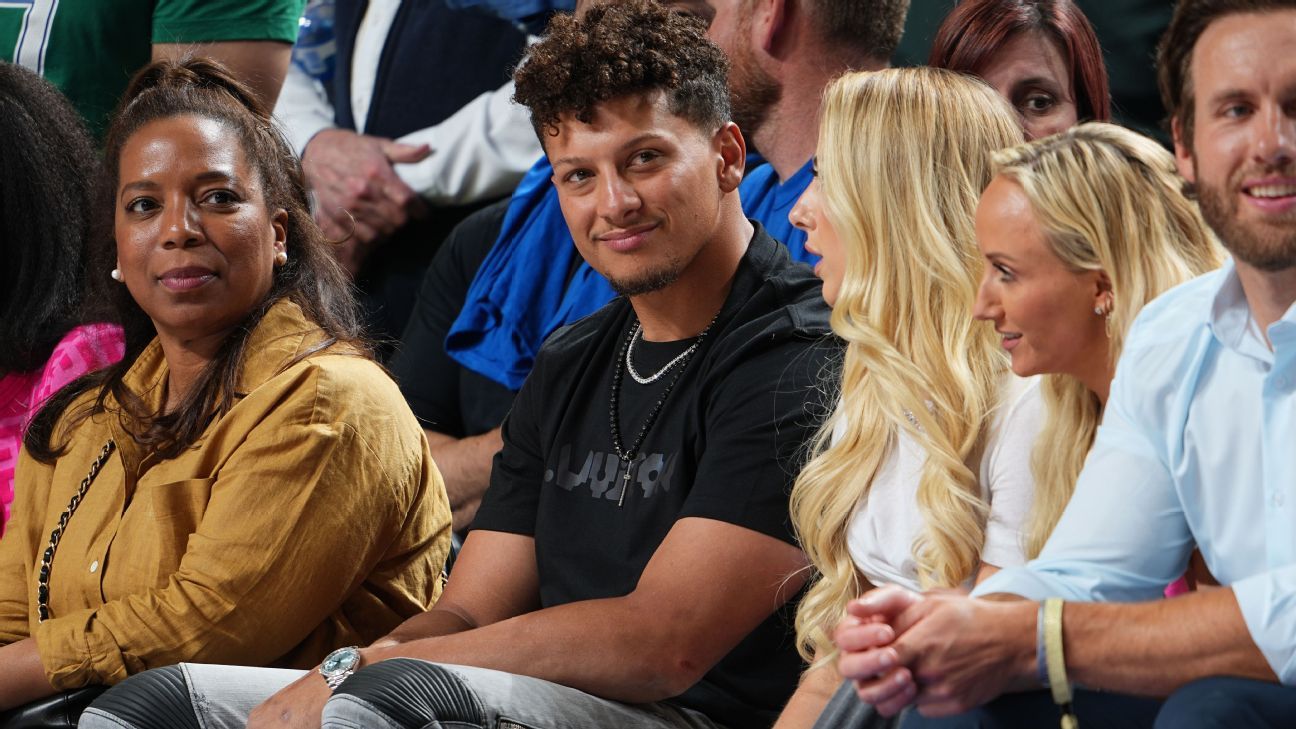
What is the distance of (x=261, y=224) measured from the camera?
271 cm

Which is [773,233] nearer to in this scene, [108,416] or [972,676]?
[108,416]

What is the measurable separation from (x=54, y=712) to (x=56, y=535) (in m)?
0.40

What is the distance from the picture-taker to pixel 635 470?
2.37 metres

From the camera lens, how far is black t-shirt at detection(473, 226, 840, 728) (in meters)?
2.23

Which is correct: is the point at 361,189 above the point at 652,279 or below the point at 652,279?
below

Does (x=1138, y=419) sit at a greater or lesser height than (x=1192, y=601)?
greater

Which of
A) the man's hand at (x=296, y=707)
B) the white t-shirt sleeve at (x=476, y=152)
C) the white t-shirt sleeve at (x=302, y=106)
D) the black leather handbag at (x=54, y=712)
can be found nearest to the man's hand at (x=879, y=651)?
the man's hand at (x=296, y=707)

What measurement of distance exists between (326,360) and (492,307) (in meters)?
0.91

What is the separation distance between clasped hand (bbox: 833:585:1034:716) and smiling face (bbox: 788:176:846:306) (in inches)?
24.9

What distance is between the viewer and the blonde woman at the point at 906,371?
2.05 meters

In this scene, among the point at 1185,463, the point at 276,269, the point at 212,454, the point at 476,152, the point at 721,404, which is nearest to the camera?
the point at 1185,463

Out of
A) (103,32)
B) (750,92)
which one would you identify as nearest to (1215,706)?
(750,92)

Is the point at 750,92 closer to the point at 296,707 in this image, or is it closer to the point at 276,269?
the point at 276,269

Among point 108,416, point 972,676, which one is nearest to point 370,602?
point 108,416
